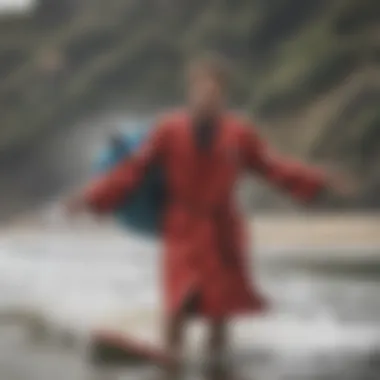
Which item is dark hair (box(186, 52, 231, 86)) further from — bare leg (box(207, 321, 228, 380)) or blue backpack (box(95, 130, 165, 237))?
bare leg (box(207, 321, 228, 380))

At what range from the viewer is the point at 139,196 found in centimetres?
99

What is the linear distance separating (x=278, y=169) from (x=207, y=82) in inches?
5.0

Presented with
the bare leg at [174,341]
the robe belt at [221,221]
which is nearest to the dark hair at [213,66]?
the robe belt at [221,221]

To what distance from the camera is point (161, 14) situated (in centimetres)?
103

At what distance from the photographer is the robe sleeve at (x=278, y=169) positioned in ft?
3.29

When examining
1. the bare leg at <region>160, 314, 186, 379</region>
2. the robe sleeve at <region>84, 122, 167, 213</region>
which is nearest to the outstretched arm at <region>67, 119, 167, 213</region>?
the robe sleeve at <region>84, 122, 167, 213</region>

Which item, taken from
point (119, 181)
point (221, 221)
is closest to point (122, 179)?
point (119, 181)

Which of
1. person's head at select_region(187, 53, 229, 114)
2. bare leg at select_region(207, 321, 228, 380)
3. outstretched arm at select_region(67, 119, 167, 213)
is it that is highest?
person's head at select_region(187, 53, 229, 114)

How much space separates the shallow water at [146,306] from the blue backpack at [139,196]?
2 centimetres

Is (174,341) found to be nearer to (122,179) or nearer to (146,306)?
(146,306)

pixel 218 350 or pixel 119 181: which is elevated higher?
pixel 119 181

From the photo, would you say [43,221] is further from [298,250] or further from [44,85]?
[298,250]

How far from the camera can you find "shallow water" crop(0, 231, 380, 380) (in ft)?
3.22

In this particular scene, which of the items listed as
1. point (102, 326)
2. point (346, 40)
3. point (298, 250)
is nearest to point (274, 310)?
point (298, 250)
